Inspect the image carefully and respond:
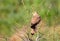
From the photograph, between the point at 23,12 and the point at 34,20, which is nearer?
the point at 34,20

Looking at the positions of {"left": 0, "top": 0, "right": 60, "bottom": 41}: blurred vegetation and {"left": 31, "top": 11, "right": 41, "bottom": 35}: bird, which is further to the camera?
{"left": 0, "top": 0, "right": 60, "bottom": 41}: blurred vegetation

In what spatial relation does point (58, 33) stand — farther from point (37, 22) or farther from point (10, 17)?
point (10, 17)

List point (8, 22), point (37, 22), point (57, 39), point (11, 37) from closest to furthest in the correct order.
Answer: point (57, 39) → point (37, 22) → point (11, 37) → point (8, 22)

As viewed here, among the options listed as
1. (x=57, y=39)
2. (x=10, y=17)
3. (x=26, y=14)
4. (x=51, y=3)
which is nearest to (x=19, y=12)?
(x=10, y=17)

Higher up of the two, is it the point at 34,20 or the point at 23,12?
the point at 34,20

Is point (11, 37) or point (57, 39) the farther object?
point (11, 37)

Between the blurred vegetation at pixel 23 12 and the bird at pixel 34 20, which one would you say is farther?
the blurred vegetation at pixel 23 12

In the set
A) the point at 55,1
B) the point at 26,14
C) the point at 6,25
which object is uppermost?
the point at 26,14

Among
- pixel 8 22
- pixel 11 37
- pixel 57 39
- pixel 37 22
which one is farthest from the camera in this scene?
pixel 8 22
